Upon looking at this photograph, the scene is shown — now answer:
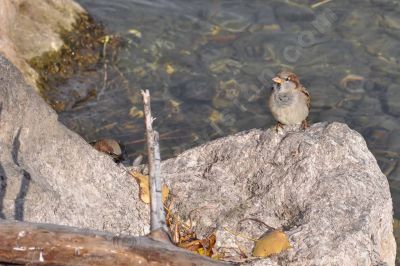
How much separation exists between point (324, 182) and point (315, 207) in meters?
0.22

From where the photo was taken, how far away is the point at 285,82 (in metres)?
5.96

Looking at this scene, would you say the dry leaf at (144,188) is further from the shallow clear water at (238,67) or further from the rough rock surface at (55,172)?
the shallow clear water at (238,67)

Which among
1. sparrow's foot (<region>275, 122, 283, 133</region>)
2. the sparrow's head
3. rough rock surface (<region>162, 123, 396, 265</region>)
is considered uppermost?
the sparrow's head

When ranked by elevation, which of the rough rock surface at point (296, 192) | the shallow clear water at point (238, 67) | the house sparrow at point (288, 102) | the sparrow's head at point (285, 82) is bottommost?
the rough rock surface at point (296, 192)

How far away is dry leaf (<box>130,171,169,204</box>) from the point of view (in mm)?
4922

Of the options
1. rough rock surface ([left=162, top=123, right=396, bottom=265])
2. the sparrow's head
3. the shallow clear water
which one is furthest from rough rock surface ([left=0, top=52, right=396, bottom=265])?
the shallow clear water

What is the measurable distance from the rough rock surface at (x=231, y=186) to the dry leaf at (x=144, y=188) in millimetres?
47

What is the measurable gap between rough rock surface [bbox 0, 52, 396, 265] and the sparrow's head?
732mm

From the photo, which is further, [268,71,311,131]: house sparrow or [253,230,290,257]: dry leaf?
[268,71,311,131]: house sparrow

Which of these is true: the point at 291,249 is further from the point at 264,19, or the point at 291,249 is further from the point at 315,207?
the point at 264,19

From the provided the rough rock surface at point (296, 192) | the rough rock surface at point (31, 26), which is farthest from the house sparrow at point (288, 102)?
the rough rock surface at point (31, 26)

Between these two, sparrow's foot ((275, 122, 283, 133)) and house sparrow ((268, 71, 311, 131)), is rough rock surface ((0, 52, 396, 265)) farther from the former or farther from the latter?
house sparrow ((268, 71, 311, 131))

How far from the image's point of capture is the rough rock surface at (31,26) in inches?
328

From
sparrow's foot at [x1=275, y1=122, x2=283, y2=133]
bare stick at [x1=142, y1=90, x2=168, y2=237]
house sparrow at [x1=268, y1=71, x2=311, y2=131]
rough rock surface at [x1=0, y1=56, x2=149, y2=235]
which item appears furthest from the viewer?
house sparrow at [x1=268, y1=71, x2=311, y2=131]
